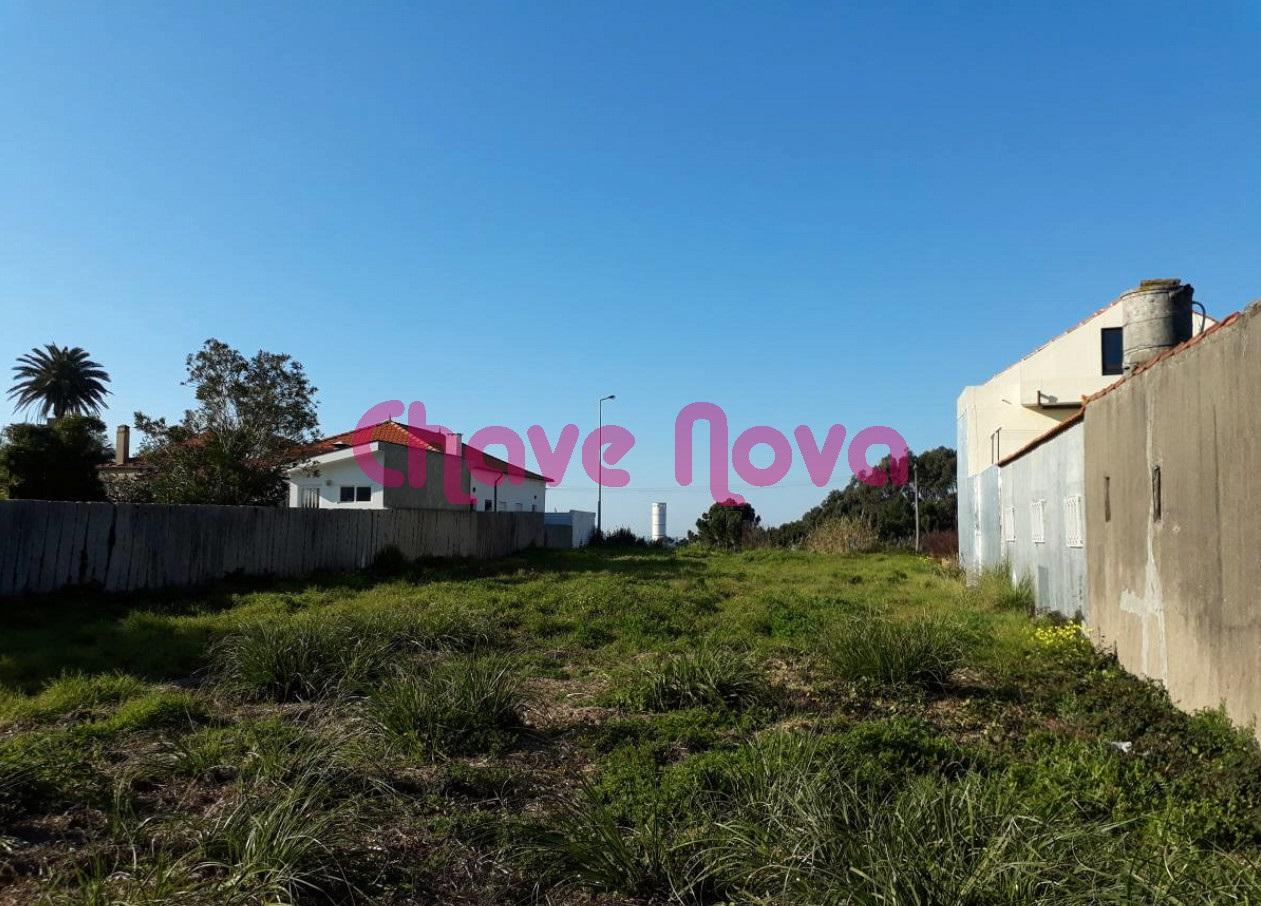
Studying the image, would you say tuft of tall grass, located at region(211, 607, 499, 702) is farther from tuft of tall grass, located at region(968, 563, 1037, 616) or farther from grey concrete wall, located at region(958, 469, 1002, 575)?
grey concrete wall, located at region(958, 469, 1002, 575)

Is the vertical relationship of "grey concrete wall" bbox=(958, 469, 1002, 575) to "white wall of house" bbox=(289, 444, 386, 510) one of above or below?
below

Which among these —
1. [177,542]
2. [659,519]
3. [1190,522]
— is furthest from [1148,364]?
[659,519]

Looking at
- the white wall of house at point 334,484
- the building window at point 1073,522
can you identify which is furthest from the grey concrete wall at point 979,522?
the white wall of house at point 334,484

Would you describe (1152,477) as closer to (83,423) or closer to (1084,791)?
(1084,791)

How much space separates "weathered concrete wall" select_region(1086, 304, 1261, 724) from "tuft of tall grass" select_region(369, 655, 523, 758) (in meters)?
4.42

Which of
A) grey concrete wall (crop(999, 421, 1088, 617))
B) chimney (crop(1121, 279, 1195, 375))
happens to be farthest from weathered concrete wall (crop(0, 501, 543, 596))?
chimney (crop(1121, 279, 1195, 375))

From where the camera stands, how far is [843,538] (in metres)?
30.2

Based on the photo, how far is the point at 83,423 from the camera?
27141 mm

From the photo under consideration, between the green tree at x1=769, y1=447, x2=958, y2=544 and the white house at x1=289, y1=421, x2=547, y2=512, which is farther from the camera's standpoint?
the green tree at x1=769, y1=447, x2=958, y2=544

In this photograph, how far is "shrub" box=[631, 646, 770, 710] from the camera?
656 centimetres

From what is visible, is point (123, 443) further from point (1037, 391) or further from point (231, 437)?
point (1037, 391)

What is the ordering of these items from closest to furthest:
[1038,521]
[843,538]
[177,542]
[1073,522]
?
[1073,522]
[1038,521]
[177,542]
[843,538]

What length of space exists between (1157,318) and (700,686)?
20.9 ft

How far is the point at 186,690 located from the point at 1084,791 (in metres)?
6.54
